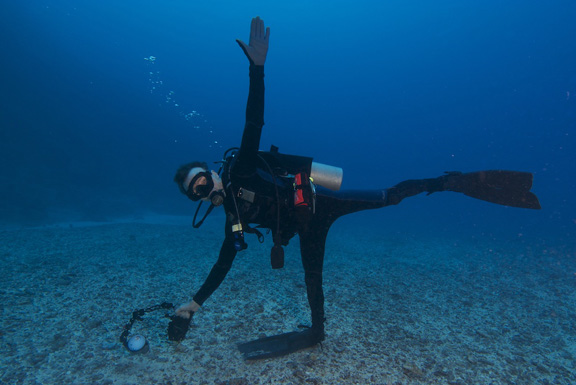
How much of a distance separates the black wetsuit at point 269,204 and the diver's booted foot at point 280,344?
0.20 m

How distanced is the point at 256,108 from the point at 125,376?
12.3 feet

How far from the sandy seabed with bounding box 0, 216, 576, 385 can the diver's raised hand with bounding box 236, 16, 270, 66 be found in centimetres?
400

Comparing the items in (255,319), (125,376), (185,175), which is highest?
(185,175)

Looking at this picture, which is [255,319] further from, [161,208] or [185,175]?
[161,208]

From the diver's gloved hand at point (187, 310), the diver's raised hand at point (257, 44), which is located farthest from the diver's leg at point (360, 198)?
the diver's gloved hand at point (187, 310)

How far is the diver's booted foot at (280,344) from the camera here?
11.9 feet

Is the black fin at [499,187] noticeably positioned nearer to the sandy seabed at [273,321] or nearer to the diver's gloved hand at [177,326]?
the sandy seabed at [273,321]

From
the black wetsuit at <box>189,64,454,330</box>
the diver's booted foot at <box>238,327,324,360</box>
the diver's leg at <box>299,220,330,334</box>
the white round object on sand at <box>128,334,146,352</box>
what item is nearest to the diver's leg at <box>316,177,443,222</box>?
the black wetsuit at <box>189,64,454,330</box>

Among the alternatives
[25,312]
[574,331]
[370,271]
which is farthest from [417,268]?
[25,312]

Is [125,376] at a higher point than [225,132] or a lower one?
lower

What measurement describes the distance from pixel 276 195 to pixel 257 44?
1878mm

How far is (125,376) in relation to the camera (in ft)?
10.5

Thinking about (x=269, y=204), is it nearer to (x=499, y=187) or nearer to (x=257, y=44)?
(x=257, y=44)

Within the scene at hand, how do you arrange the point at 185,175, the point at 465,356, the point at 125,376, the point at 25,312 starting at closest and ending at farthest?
1. the point at 125,376
2. the point at 185,175
3. the point at 465,356
4. the point at 25,312
